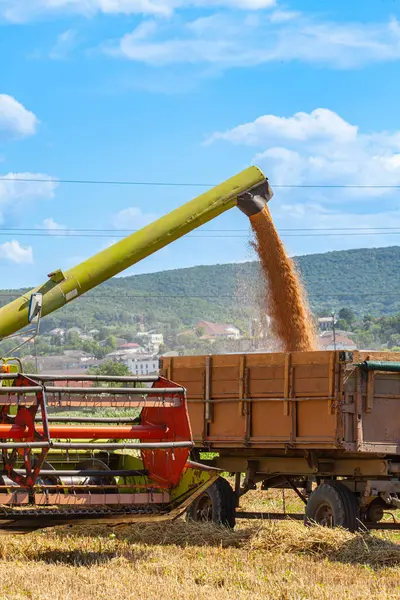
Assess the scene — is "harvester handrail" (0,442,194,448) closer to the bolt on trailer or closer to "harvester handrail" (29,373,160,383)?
"harvester handrail" (29,373,160,383)

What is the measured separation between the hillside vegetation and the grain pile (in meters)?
138

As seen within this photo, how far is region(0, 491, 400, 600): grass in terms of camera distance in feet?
24.1

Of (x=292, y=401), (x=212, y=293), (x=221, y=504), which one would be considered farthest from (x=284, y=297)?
(x=212, y=293)

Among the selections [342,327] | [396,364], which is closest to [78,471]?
[396,364]

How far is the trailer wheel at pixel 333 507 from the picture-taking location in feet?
33.3

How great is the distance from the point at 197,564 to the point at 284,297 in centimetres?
486

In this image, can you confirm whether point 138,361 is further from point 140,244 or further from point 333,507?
point 333,507

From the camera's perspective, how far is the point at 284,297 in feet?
41.8

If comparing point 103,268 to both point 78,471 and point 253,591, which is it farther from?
point 253,591

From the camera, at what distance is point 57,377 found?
830 centimetres

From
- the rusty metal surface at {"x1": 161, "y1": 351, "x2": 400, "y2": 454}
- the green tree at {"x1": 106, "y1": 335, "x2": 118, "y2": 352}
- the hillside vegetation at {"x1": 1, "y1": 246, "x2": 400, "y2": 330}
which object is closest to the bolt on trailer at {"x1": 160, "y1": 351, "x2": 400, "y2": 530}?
the rusty metal surface at {"x1": 161, "y1": 351, "x2": 400, "y2": 454}

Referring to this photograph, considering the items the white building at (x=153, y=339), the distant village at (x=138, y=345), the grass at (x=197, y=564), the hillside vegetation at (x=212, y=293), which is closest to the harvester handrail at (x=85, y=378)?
the grass at (x=197, y=564)

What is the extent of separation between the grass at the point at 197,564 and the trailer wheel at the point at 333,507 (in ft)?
0.99

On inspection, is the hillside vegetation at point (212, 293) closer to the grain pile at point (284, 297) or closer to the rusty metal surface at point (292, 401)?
the grain pile at point (284, 297)
